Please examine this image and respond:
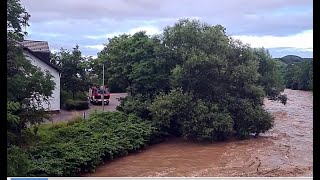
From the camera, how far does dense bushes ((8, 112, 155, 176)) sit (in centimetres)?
242

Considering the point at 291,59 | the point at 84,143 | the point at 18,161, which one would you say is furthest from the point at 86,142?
the point at 291,59

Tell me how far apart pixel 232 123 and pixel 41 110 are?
141 cm

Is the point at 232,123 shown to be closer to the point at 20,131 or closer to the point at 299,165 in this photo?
the point at 299,165

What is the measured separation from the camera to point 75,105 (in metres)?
2.48

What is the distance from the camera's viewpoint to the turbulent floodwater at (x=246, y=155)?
7.73 feet

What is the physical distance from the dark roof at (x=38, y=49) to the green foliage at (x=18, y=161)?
53 centimetres

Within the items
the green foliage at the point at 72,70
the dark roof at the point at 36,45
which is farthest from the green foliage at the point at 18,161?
the dark roof at the point at 36,45

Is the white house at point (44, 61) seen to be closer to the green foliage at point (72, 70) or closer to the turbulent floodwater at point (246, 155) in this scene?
the green foliage at point (72, 70)

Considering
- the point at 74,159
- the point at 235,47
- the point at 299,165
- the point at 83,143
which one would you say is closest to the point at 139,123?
the point at 83,143

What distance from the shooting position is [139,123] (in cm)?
333

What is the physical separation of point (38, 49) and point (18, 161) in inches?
25.8

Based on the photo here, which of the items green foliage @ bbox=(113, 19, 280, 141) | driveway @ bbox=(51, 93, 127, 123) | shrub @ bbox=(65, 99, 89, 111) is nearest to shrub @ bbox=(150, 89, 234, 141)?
green foliage @ bbox=(113, 19, 280, 141)

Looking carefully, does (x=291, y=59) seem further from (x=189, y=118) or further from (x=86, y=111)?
(x=86, y=111)

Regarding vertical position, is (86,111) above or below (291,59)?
below
